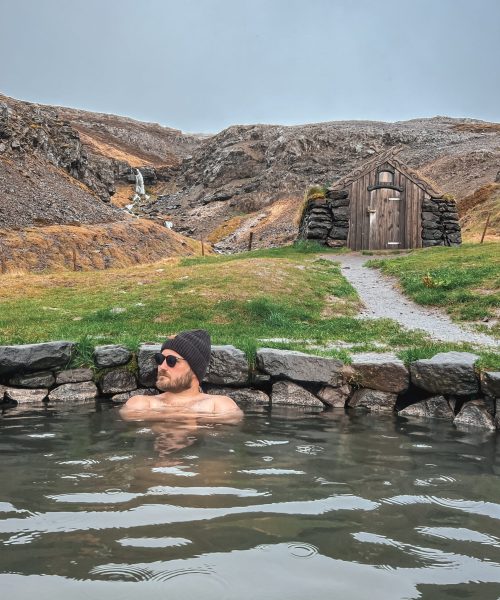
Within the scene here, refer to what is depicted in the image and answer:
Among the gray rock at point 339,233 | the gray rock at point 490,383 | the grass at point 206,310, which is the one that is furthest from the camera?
the gray rock at point 339,233

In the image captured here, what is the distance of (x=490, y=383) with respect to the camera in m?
7.06

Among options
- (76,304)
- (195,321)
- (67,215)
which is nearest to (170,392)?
(195,321)

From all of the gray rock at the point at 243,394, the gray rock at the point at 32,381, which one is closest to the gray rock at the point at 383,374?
the gray rock at the point at 243,394

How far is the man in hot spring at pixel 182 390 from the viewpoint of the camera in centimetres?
646

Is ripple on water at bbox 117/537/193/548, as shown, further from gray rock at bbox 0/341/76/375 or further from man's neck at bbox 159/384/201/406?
gray rock at bbox 0/341/76/375

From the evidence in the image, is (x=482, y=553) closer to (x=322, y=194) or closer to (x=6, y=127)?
(x=322, y=194)

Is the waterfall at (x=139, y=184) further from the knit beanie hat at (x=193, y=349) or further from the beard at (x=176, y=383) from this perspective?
the beard at (x=176, y=383)

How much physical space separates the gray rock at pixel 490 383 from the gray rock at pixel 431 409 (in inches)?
20.0

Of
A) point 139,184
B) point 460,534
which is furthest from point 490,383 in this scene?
point 139,184

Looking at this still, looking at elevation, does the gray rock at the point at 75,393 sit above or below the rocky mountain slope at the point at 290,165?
below

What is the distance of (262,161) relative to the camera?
7712 centimetres

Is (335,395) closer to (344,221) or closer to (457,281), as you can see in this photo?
(457,281)

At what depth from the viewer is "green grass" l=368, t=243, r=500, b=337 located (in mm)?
13430

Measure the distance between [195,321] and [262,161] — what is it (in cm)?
6790
